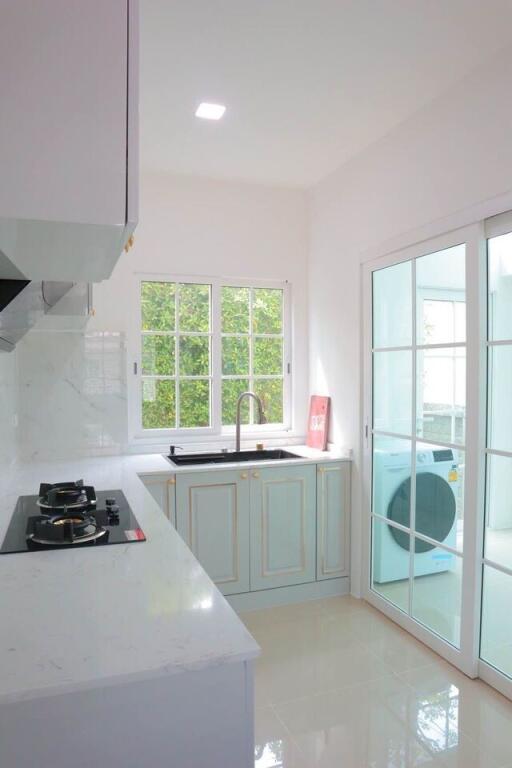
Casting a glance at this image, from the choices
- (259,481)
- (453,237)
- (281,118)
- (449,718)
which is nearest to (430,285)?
(453,237)

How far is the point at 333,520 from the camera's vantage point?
11.1 feet

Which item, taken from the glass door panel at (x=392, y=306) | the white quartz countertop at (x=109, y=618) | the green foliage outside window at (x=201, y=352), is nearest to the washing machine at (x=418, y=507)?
the glass door panel at (x=392, y=306)

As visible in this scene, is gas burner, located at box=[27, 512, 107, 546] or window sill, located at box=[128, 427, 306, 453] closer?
Answer: gas burner, located at box=[27, 512, 107, 546]

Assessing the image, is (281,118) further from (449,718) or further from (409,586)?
(449,718)

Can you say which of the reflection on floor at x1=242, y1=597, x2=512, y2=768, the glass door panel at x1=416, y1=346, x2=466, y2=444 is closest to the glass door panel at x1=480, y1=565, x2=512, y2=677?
the reflection on floor at x1=242, y1=597, x2=512, y2=768

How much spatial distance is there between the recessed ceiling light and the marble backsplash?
4.46ft

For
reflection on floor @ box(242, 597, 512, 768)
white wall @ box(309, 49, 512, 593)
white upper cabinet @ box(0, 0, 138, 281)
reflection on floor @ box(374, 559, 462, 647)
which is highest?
white wall @ box(309, 49, 512, 593)

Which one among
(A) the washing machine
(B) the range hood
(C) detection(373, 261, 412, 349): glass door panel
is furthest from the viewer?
(C) detection(373, 261, 412, 349): glass door panel

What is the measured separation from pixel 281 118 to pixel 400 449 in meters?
1.83

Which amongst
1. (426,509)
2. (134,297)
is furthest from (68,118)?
(134,297)

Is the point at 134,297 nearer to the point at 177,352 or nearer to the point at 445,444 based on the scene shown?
the point at 177,352

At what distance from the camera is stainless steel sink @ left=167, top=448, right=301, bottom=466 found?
11.3 ft

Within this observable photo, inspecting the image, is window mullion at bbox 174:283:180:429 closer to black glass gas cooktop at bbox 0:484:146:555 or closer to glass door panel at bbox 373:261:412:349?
glass door panel at bbox 373:261:412:349

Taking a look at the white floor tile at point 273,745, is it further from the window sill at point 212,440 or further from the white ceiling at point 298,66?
the white ceiling at point 298,66
